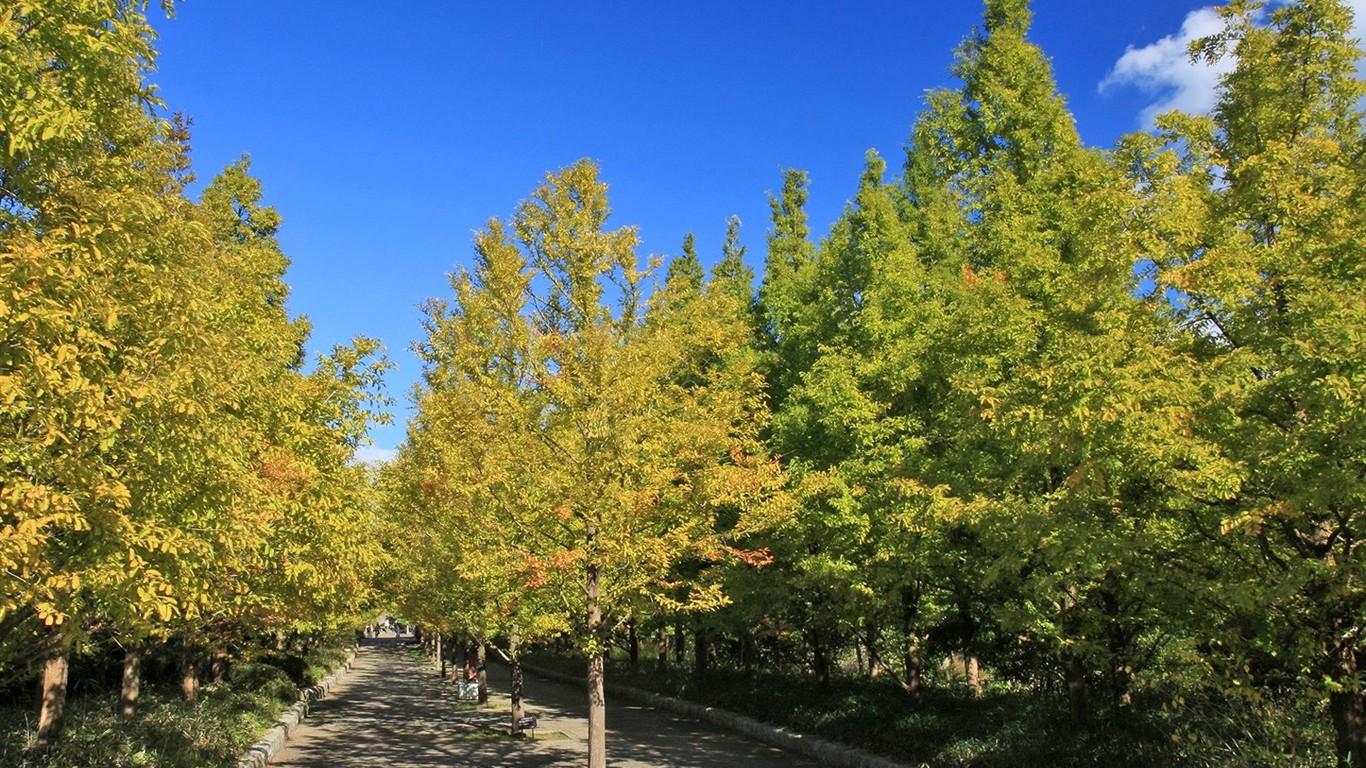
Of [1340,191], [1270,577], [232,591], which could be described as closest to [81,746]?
[232,591]

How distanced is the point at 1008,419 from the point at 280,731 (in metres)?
16.7

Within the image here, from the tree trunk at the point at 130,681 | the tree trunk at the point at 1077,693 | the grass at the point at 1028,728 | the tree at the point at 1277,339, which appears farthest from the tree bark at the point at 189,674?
the tree at the point at 1277,339

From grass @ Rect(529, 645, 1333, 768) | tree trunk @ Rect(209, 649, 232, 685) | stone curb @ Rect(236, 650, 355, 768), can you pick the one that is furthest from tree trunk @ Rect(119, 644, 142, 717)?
grass @ Rect(529, 645, 1333, 768)

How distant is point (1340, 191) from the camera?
326 inches

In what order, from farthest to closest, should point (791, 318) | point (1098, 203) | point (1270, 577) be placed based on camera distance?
point (791, 318), point (1098, 203), point (1270, 577)

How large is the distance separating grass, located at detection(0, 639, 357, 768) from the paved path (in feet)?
4.28

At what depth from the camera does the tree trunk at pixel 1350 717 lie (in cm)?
792

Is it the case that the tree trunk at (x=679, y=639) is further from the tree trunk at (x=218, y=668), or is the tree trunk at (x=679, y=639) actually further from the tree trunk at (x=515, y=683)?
the tree trunk at (x=218, y=668)

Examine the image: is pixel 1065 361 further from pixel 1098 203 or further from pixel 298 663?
pixel 298 663

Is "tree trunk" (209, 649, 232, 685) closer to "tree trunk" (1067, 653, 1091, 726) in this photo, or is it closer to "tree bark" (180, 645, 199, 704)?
"tree bark" (180, 645, 199, 704)

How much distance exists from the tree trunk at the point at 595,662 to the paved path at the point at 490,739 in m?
3.84

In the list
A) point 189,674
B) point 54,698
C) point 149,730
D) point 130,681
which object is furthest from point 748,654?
point 54,698

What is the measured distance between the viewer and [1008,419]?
362 inches

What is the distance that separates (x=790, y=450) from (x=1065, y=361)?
9.28 metres
